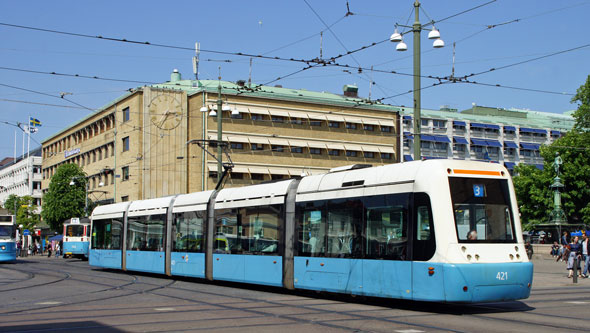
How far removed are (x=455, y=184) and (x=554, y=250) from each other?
103 feet

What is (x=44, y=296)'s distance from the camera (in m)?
18.2

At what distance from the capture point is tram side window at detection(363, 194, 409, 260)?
14.1m

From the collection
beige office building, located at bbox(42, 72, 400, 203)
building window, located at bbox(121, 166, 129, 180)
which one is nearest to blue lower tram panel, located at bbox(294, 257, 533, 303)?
beige office building, located at bbox(42, 72, 400, 203)

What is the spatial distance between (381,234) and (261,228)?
4.88 meters

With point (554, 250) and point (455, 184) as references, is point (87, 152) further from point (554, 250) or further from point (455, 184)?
point (455, 184)

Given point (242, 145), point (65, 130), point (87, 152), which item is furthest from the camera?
point (65, 130)

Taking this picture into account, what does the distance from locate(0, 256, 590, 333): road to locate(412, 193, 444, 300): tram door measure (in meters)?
0.44

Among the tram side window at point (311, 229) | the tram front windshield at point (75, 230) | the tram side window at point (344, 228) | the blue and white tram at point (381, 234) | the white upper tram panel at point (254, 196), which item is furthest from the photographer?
the tram front windshield at point (75, 230)

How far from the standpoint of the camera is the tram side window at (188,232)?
72.8 ft

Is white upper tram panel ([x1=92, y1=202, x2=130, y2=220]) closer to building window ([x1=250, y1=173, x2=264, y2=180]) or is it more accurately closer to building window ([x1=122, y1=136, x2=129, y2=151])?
building window ([x1=250, y1=173, x2=264, y2=180])

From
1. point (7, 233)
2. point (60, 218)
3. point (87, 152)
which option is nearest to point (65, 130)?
point (87, 152)

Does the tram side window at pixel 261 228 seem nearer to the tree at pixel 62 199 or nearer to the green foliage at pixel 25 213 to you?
the tree at pixel 62 199

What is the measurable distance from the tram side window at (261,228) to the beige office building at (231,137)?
39.5 m

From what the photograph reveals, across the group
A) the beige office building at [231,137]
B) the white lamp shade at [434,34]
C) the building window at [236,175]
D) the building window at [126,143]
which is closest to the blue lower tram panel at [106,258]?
the white lamp shade at [434,34]
